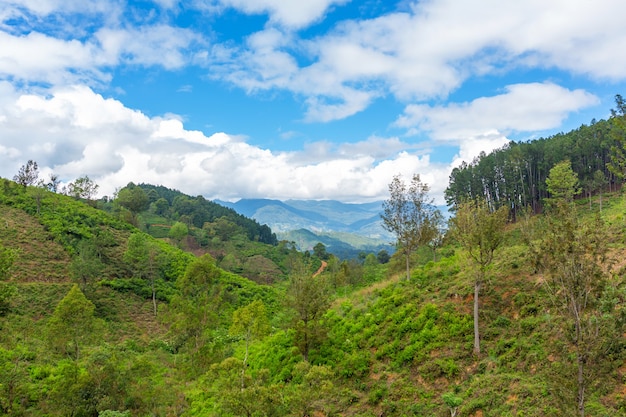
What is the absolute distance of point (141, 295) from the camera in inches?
1951

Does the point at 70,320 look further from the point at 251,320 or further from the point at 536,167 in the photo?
the point at 536,167

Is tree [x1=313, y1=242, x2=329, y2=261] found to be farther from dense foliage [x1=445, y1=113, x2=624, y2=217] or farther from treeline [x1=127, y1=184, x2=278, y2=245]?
dense foliage [x1=445, y1=113, x2=624, y2=217]

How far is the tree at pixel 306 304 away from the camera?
21.5 meters

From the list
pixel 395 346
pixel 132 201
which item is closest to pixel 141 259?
pixel 395 346

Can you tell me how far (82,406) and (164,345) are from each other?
20203mm

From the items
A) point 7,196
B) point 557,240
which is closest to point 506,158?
point 557,240

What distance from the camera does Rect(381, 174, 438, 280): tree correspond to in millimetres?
31172

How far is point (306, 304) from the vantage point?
845 inches

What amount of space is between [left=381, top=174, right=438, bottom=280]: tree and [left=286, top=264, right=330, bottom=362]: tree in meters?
12.1

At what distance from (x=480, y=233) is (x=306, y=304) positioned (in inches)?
442

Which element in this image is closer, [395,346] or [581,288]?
[581,288]

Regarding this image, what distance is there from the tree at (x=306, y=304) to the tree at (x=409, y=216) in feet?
39.7

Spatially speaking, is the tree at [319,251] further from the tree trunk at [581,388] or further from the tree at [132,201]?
the tree trunk at [581,388]

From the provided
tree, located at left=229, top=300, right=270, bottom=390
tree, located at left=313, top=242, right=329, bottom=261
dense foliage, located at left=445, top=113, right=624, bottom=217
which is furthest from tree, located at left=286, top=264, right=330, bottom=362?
tree, located at left=313, top=242, right=329, bottom=261
